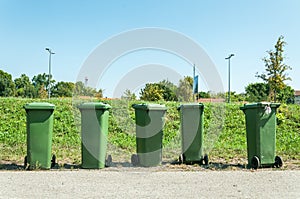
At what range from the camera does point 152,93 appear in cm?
1722

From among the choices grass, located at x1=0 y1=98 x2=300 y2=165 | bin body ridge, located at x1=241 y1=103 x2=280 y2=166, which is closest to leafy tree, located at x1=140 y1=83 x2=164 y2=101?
grass, located at x1=0 y1=98 x2=300 y2=165

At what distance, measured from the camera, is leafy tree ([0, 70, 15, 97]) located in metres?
44.6

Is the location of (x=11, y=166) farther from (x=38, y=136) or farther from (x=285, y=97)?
(x=285, y=97)

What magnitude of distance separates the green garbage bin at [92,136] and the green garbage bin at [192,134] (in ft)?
5.74

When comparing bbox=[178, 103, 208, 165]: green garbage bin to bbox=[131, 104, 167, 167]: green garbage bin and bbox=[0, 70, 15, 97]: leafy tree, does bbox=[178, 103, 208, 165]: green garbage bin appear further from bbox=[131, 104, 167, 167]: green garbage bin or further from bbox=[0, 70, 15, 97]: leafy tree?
bbox=[0, 70, 15, 97]: leafy tree

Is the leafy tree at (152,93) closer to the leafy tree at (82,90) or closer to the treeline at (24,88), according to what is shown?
the leafy tree at (82,90)

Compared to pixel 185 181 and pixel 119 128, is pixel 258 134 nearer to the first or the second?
pixel 185 181

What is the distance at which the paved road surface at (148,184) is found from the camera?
4.08 m

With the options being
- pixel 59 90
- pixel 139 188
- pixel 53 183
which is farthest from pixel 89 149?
pixel 59 90

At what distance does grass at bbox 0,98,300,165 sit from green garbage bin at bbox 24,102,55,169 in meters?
0.87

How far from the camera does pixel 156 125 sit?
634 cm

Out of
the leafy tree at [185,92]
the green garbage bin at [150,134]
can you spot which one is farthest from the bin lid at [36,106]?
the leafy tree at [185,92]

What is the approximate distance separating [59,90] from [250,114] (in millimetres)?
52557

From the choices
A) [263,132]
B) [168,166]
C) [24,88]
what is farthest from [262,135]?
[24,88]
